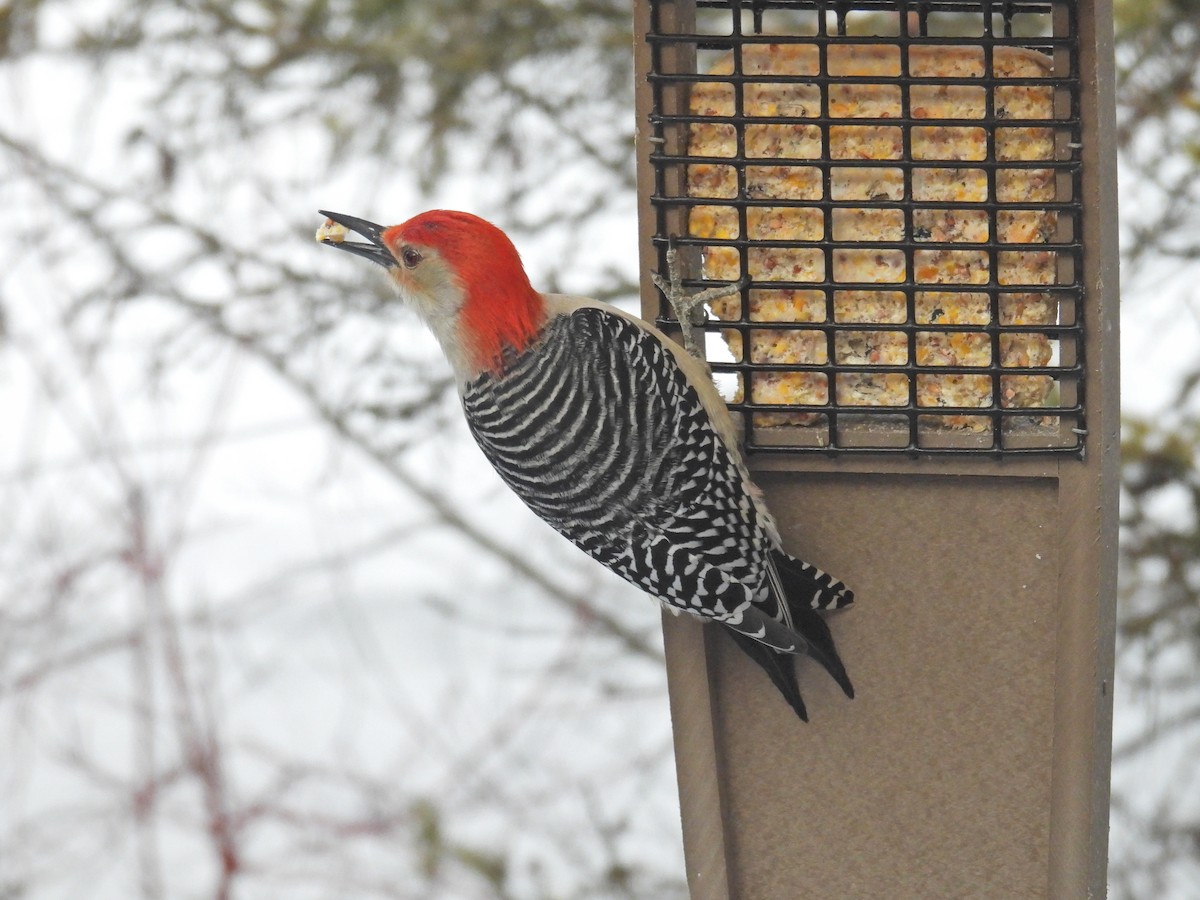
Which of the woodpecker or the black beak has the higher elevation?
the black beak

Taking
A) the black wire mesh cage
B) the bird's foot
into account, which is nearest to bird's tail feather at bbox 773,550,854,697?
the black wire mesh cage

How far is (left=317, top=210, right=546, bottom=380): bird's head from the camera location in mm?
1954

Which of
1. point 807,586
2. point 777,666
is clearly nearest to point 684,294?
point 807,586

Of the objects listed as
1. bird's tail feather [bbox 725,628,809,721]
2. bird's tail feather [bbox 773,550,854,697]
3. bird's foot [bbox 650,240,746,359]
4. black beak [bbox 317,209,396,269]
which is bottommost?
bird's tail feather [bbox 725,628,809,721]

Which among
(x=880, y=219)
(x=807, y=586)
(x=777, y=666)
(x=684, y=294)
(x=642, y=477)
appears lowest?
(x=777, y=666)

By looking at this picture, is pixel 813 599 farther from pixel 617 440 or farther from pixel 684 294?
pixel 684 294

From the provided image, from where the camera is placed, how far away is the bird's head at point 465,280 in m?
1.95

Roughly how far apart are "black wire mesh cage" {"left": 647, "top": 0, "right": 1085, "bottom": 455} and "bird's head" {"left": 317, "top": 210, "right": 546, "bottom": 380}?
9.7 inches

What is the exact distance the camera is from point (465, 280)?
1.98m

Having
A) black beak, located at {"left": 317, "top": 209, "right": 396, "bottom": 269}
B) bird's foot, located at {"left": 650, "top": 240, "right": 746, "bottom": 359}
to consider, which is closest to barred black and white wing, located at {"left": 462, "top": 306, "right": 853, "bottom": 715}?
bird's foot, located at {"left": 650, "top": 240, "right": 746, "bottom": 359}

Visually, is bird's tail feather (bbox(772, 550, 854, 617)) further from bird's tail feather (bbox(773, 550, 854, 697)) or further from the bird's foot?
the bird's foot

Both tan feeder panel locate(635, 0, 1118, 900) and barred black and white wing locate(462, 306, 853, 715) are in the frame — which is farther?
tan feeder panel locate(635, 0, 1118, 900)

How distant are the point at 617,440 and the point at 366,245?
524 millimetres

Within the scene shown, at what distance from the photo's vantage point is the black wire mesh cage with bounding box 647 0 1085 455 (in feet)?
6.51
